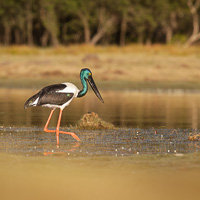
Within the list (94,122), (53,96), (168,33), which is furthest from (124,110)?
(168,33)

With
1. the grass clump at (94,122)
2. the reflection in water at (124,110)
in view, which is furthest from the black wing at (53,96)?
the reflection in water at (124,110)

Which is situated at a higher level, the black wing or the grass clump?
the black wing

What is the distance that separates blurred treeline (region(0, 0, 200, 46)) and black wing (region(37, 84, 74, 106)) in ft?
133

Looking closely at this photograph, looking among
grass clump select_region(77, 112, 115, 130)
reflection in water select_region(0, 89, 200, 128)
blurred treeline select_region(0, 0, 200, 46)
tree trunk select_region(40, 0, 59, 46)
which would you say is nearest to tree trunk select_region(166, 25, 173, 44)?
blurred treeline select_region(0, 0, 200, 46)

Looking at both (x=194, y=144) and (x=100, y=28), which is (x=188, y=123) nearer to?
(x=194, y=144)

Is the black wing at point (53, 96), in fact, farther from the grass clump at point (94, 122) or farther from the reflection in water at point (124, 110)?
the reflection in water at point (124, 110)

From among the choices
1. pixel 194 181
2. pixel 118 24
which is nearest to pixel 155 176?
pixel 194 181

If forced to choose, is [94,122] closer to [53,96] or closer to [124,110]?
[53,96]

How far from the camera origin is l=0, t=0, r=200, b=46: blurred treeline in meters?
52.5

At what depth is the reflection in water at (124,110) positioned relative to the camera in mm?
11994

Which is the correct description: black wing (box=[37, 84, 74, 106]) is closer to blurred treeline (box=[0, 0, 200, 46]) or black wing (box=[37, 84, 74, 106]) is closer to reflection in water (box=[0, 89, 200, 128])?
reflection in water (box=[0, 89, 200, 128])

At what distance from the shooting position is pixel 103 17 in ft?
175

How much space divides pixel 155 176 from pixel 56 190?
1244mm

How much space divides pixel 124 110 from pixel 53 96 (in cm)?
467
